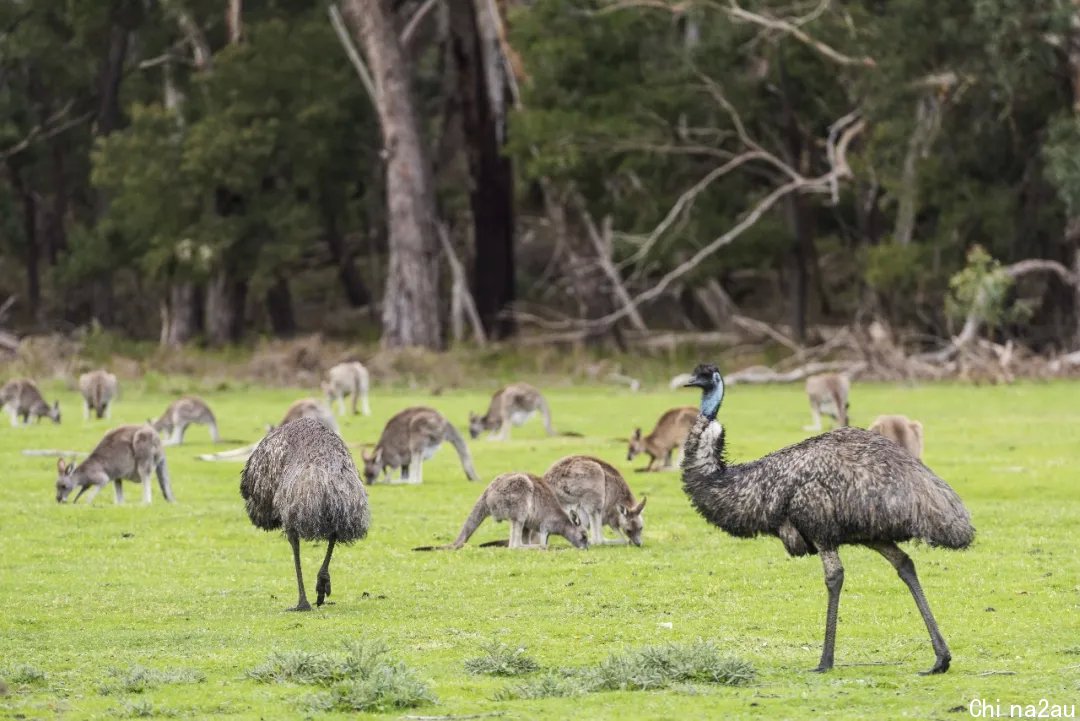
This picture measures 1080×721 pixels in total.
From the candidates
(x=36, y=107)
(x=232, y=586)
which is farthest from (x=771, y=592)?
(x=36, y=107)

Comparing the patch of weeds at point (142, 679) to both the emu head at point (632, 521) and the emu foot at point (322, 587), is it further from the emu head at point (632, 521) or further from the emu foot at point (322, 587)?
the emu head at point (632, 521)

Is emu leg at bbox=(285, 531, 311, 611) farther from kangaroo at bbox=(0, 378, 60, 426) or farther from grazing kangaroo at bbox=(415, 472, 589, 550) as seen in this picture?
kangaroo at bbox=(0, 378, 60, 426)

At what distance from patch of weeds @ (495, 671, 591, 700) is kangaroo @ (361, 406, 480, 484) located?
1227 cm

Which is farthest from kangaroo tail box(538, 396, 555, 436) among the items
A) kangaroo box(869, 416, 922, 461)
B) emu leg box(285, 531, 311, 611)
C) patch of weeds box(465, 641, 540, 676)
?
patch of weeds box(465, 641, 540, 676)

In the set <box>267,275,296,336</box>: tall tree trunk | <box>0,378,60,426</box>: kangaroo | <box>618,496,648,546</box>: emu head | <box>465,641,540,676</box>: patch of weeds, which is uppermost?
<box>267,275,296,336</box>: tall tree trunk

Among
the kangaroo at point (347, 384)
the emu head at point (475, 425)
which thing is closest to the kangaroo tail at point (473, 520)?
the emu head at point (475, 425)

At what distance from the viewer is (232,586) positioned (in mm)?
16250

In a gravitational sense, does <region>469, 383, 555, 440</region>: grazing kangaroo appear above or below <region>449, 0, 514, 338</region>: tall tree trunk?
below

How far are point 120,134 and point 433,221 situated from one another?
997 centimetres

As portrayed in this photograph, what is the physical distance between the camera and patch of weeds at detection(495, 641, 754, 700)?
11047mm

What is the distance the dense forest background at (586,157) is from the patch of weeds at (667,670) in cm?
2863

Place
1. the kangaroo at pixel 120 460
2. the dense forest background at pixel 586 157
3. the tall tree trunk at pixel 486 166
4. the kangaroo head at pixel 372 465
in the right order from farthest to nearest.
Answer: the tall tree trunk at pixel 486 166 < the dense forest background at pixel 586 157 < the kangaroo head at pixel 372 465 < the kangaroo at pixel 120 460

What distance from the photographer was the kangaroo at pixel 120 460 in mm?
20922

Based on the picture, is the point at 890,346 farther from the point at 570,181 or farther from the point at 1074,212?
the point at 570,181
